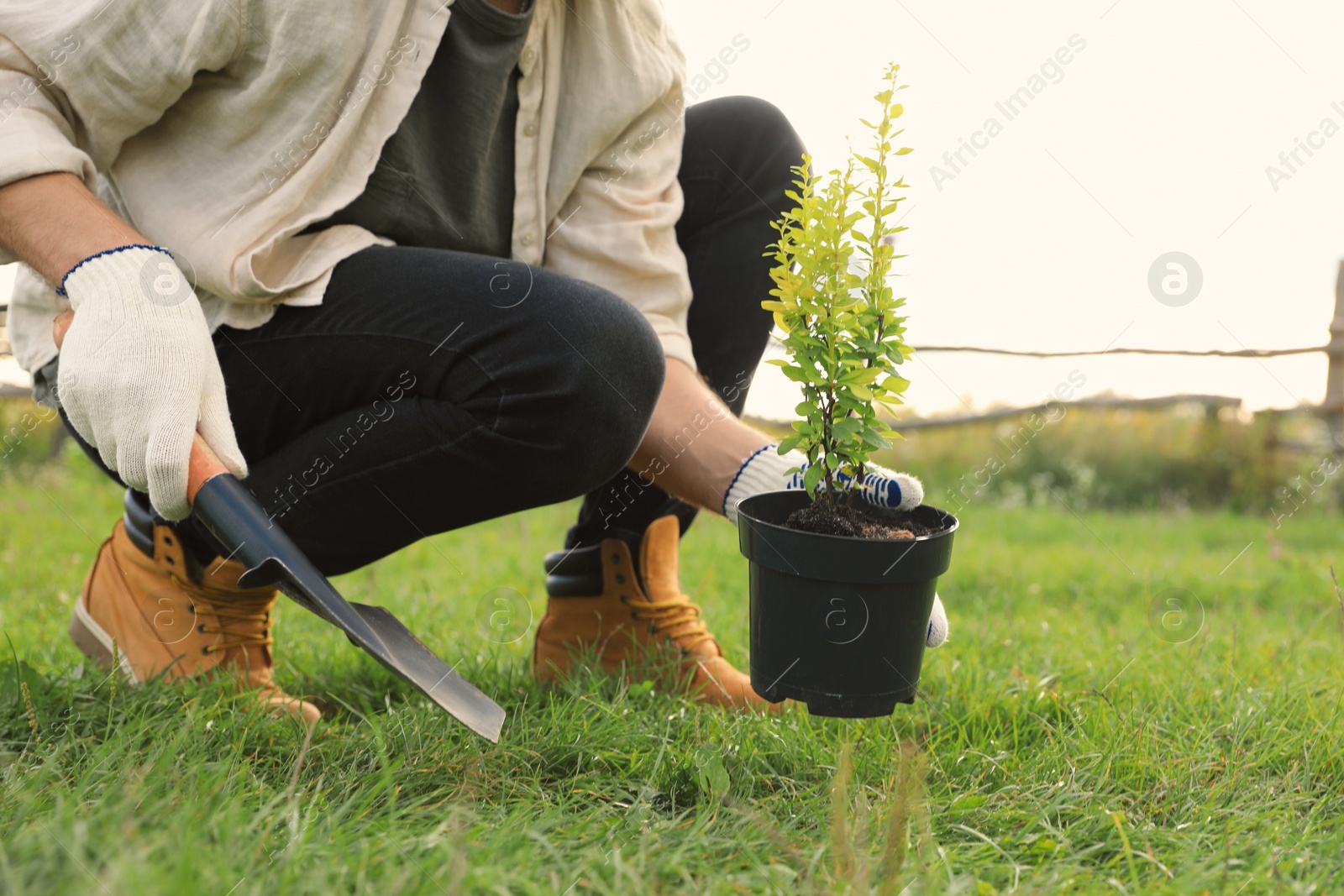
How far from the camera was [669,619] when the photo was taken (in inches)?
74.5

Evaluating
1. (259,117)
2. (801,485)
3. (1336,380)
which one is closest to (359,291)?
(259,117)

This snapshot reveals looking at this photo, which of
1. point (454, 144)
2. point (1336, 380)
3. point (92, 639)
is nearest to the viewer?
point (454, 144)

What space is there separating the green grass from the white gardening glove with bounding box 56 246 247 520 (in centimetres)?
36

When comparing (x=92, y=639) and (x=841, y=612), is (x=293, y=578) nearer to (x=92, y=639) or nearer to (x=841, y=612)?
(x=841, y=612)

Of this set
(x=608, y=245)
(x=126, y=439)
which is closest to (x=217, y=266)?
Answer: (x=126, y=439)

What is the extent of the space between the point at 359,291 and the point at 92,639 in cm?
88

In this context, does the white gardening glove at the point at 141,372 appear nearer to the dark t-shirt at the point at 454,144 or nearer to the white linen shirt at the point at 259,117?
the white linen shirt at the point at 259,117

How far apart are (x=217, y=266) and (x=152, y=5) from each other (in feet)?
1.25

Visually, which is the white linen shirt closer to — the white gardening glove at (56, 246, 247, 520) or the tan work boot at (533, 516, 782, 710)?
the white gardening glove at (56, 246, 247, 520)

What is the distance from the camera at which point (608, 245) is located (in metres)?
1.83

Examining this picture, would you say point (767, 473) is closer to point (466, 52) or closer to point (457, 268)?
point (457, 268)

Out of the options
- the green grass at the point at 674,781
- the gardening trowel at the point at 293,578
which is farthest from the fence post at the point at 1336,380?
the gardening trowel at the point at 293,578

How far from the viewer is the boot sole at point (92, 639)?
5.86ft

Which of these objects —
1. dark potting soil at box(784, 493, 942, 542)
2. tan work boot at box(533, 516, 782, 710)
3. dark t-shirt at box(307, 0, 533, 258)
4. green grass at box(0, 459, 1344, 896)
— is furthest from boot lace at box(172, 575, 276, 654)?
dark potting soil at box(784, 493, 942, 542)
